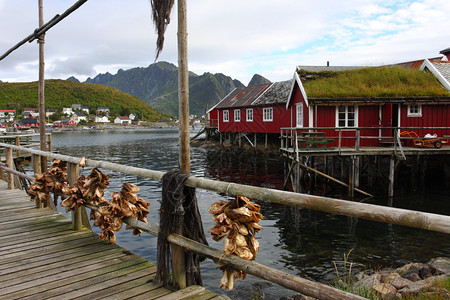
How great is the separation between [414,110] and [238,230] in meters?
19.5

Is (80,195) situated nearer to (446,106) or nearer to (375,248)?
(375,248)

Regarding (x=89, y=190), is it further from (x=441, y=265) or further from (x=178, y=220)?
(x=441, y=265)

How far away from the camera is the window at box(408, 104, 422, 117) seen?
18889 millimetres

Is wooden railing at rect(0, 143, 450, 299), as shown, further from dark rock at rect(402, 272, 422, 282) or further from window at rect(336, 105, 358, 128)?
window at rect(336, 105, 358, 128)

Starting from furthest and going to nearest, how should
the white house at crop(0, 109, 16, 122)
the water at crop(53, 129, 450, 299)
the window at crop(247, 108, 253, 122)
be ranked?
the white house at crop(0, 109, 16, 122) < the window at crop(247, 108, 253, 122) < the water at crop(53, 129, 450, 299)

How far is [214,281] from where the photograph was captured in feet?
25.2

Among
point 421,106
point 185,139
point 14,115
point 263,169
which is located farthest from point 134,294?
point 14,115

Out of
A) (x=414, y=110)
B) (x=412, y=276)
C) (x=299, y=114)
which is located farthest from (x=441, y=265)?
(x=299, y=114)

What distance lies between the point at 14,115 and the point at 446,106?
655 feet

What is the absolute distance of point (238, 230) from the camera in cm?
288

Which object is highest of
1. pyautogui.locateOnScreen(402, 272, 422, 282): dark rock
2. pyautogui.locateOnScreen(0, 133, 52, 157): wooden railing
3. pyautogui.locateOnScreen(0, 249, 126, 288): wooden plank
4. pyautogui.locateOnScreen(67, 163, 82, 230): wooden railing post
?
pyautogui.locateOnScreen(0, 133, 52, 157): wooden railing


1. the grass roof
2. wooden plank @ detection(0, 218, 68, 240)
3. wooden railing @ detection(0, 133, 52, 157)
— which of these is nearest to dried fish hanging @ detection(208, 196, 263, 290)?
wooden plank @ detection(0, 218, 68, 240)

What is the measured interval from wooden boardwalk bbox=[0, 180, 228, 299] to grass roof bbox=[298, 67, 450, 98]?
52.7 ft

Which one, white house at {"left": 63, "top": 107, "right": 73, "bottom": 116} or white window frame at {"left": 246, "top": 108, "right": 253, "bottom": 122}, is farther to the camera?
white house at {"left": 63, "top": 107, "right": 73, "bottom": 116}
